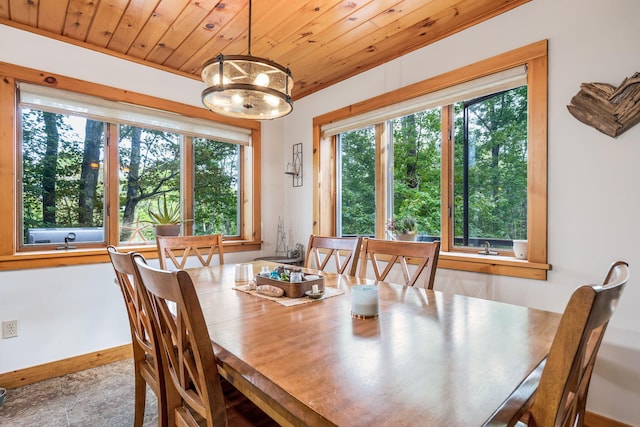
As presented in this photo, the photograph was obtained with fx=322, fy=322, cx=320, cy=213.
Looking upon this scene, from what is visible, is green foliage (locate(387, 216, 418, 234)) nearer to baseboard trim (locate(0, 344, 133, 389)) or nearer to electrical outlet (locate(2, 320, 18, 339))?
baseboard trim (locate(0, 344, 133, 389))

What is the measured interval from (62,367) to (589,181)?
3474 millimetres


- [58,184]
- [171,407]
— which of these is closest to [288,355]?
[171,407]

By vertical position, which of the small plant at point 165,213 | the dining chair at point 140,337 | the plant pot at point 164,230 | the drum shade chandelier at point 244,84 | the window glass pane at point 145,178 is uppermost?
the drum shade chandelier at point 244,84

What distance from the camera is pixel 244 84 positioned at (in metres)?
1.37

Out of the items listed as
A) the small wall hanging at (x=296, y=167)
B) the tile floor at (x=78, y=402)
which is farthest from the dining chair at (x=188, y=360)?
the small wall hanging at (x=296, y=167)

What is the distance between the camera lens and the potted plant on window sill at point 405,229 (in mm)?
2436

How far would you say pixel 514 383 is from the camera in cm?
68

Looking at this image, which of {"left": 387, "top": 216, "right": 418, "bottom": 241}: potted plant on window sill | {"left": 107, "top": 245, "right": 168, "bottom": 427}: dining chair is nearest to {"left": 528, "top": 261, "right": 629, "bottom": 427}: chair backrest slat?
{"left": 107, "top": 245, "right": 168, "bottom": 427}: dining chair

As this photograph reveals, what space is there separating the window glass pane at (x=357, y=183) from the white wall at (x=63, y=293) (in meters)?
1.75

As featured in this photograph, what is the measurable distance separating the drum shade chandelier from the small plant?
1.38 m

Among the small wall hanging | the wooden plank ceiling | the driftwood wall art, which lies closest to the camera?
the driftwood wall art

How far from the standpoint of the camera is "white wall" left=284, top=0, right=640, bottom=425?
155 cm

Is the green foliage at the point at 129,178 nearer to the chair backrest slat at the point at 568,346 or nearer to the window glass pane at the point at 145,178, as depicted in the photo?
the window glass pane at the point at 145,178

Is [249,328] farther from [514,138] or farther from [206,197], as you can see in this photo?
[206,197]
